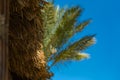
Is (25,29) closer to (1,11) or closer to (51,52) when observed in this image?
(1,11)

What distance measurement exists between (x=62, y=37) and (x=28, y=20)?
24.4 ft

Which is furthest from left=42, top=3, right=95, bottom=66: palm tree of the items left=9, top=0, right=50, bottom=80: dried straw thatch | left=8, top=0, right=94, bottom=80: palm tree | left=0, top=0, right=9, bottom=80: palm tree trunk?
left=0, top=0, right=9, bottom=80: palm tree trunk

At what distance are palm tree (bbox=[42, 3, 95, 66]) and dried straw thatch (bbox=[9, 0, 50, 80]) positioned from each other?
6.51 m

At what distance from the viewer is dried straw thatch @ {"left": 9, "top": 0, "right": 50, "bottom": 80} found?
372 inches

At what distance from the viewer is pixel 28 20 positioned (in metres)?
9.64

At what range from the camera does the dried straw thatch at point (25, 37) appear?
9445 mm

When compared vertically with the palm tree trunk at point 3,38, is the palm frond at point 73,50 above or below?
above

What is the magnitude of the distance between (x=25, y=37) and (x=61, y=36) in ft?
24.5

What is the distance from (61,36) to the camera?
1703cm

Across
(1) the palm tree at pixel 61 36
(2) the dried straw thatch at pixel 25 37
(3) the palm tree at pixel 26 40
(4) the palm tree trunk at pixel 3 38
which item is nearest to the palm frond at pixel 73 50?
(1) the palm tree at pixel 61 36

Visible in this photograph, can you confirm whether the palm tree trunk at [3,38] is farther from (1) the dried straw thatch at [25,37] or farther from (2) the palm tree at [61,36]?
(2) the palm tree at [61,36]

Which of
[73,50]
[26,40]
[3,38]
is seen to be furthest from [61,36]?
[3,38]

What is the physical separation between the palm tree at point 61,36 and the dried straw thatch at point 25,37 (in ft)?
21.4

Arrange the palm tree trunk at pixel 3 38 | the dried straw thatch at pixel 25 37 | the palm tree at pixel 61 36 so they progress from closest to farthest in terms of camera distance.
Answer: the palm tree trunk at pixel 3 38 < the dried straw thatch at pixel 25 37 < the palm tree at pixel 61 36
